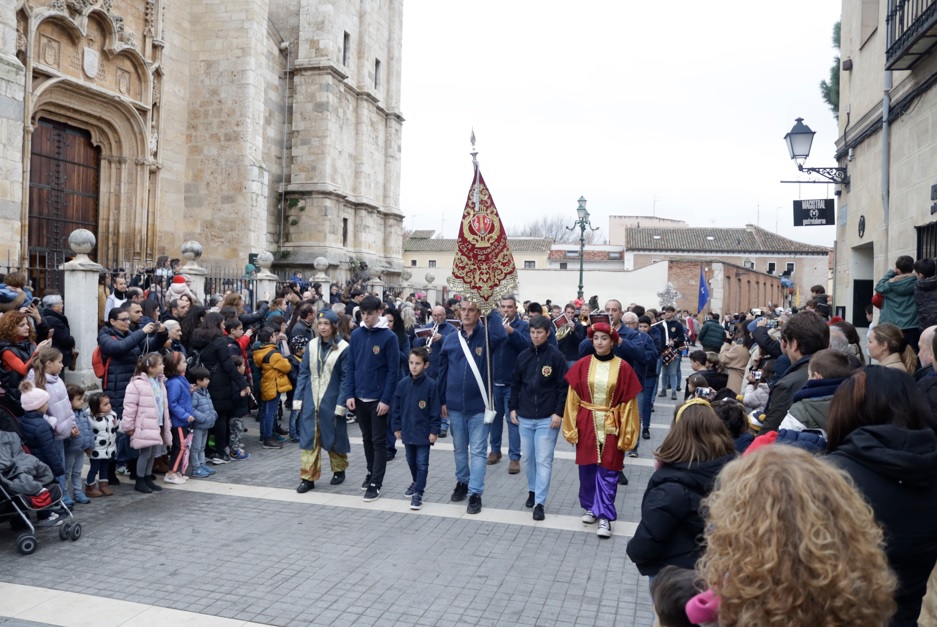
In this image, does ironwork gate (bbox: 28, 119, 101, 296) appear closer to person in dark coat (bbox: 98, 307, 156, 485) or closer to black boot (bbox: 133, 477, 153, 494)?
person in dark coat (bbox: 98, 307, 156, 485)

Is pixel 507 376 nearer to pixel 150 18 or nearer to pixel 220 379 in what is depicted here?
pixel 220 379

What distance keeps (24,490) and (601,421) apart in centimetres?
450

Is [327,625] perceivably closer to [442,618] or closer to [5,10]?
[442,618]

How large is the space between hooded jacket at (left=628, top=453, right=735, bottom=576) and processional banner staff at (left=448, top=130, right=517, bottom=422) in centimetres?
433

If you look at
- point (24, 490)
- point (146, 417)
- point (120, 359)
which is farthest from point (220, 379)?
point (24, 490)

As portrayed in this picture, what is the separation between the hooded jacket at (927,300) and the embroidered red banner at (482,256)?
373 cm

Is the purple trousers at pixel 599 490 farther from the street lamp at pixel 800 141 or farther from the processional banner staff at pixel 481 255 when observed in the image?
the street lamp at pixel 800 141

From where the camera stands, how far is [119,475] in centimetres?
784

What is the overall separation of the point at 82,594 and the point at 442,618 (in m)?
2.36

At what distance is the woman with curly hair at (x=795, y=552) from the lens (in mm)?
1522

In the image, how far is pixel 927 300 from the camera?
647cm

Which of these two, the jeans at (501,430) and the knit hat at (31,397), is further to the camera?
the jeans at (501,430)

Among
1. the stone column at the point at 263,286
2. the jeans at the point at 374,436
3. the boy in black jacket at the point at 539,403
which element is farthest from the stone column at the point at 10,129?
the boy in black jacket at the point at 539,403

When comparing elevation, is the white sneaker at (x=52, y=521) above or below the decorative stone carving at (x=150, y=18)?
below
